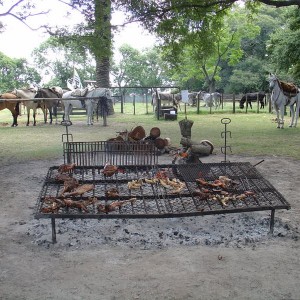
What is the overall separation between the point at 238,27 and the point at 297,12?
20.2m

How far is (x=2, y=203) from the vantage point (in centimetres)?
560

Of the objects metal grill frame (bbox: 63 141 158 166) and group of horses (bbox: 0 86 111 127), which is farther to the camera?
group of horses (bbox: 0 86 111 127)

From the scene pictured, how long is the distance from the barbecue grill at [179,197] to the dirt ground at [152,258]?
223mm

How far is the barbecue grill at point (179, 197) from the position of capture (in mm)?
3955

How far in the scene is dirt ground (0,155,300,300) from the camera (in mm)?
3082

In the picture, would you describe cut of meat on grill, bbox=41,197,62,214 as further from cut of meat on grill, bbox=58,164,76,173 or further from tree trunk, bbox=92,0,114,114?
tree trunk, bbox=92,0,114,114

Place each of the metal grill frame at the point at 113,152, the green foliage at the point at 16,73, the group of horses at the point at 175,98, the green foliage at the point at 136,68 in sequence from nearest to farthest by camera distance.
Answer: the metal grill frame at the point at 113,152 < the group of horses at the point at 175,98 < the green foliage at the point at 16,73 < the green foliage at the point at 136,68

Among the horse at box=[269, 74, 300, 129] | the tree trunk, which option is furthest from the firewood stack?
the horse at box=[269, 74, 300, 129]

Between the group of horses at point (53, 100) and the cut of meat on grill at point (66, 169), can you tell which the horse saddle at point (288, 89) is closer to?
the group of horses at point (53, 100)

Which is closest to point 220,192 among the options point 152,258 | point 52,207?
point 152,258

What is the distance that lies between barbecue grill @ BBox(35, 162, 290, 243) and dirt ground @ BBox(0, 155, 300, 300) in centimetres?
22

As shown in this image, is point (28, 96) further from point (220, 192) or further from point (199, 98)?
point (220, 192)

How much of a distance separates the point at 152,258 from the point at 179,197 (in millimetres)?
1108

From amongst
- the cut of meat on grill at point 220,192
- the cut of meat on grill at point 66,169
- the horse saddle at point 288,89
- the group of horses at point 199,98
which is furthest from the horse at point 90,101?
the cut of meat on grill at point 220,192
